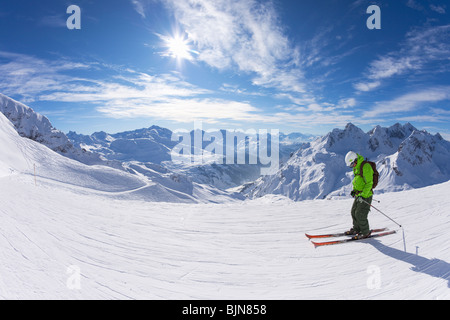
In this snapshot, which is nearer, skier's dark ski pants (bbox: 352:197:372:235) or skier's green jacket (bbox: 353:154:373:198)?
skier's green jacket (bbox: 353:154:373:198)

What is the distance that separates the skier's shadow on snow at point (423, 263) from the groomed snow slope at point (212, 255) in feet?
0.07

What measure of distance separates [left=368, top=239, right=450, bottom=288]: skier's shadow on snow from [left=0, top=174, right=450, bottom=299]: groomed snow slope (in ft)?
0.07

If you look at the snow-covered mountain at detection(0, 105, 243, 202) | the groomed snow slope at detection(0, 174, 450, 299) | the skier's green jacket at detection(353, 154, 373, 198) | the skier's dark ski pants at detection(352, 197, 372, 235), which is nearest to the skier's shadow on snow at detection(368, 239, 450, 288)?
the groomed snow slope at detection(0, 174, 450, 299)

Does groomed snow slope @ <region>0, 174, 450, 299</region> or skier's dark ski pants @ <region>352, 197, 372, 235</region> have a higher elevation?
skier's dark ski pants @ <region>352, 197, 372, 235</region>

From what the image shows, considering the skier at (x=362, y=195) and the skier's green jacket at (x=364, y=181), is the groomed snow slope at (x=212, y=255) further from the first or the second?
the skier's green jacket at (x=364, y=181)

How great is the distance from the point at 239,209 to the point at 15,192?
463 inches

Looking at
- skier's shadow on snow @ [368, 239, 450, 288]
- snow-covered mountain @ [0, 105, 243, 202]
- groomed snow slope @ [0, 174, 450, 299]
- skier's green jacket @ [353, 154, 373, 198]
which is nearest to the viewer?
groomed snow slope @ [0, 174, 450, 299]

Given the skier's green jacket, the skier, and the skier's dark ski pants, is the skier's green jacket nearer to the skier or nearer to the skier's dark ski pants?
the skier

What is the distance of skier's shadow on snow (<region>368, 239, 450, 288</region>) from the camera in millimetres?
5445

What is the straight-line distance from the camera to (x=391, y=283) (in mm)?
5363

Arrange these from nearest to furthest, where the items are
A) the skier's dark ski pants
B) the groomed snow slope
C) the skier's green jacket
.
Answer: the groomed snow slope, the skier's green jacket, the skier's dark ski pants

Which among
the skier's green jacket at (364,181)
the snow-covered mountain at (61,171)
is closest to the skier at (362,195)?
the skier's green jacket at (364,181)

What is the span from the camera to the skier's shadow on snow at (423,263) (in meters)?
5.45
